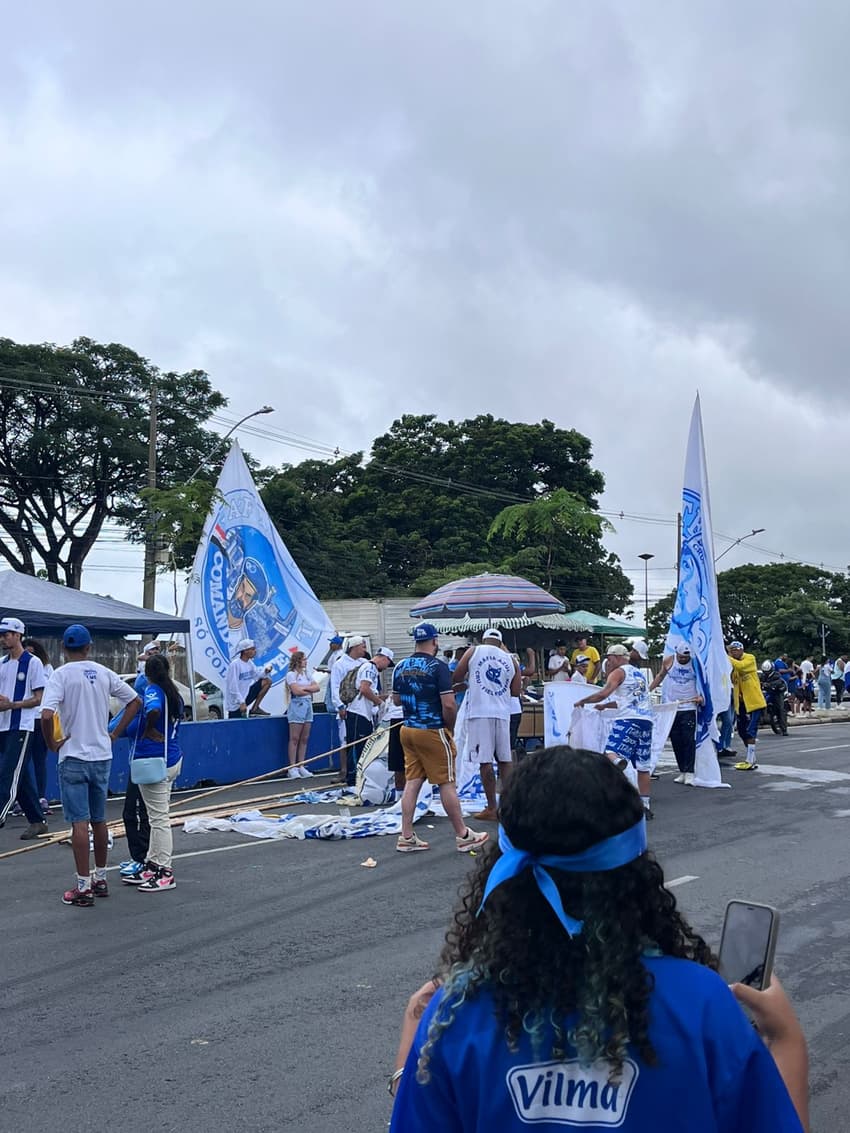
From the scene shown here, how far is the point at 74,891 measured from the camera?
780 centimetres

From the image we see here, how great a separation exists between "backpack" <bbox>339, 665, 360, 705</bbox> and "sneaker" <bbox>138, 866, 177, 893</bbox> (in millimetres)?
5806

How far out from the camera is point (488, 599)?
680 inches

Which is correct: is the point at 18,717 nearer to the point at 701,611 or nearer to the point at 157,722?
the point at 157,722

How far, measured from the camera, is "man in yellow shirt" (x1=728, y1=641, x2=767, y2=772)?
52.5 feet

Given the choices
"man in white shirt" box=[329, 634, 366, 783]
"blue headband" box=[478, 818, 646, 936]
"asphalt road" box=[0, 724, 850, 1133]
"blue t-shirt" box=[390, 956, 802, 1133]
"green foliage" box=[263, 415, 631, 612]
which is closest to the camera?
"blue t-shirt" box=[390, 956, 802, 1133]

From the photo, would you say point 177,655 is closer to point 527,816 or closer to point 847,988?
point 847,988

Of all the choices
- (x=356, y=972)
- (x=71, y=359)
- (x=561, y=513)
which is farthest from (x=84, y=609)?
(x=71, y=359)

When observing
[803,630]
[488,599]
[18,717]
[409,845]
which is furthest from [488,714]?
[803,630]

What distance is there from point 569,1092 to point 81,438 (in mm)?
39676

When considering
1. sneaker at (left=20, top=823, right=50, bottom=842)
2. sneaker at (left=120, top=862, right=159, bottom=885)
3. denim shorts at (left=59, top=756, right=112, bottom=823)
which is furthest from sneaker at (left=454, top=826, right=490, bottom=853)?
sneaker at (left=20, top=823, right=50, bottom=842)

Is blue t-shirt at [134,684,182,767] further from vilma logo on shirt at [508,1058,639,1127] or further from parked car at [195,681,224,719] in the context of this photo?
parked car at [195,681,224,719]

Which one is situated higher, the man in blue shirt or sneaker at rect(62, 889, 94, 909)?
the man in blue shirt

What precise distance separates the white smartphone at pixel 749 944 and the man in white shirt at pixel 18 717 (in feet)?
32.2

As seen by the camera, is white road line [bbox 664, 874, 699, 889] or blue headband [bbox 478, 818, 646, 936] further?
white road line [bbox 664, 874, 699, 889]
